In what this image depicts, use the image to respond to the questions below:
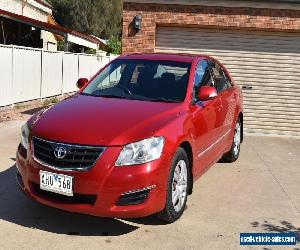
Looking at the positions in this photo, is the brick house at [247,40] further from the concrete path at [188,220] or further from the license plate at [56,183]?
the license plate at [56,183]

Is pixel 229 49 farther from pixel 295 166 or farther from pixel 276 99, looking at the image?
pixel 295 166

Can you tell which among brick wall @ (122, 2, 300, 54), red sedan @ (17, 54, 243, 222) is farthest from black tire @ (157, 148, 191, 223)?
brick wall @ (122, 2, 300, 54)

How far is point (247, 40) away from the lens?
11.2 metres

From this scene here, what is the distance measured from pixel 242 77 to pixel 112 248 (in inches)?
313

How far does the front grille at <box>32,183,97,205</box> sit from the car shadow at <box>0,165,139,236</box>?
35 centimetres

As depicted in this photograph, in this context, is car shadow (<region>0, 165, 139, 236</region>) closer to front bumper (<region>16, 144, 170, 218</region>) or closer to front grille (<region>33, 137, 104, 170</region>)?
front bumper (<region>16, 144, 170, 218</region>)

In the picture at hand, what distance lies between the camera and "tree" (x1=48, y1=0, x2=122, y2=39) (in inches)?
2104

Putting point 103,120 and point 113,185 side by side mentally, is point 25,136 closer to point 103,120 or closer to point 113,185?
point 103,120

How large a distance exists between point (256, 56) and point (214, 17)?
1.39m

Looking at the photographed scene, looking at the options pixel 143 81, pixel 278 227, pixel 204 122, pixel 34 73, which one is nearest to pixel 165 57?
pixel 143 81

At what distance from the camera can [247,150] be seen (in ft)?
30.5

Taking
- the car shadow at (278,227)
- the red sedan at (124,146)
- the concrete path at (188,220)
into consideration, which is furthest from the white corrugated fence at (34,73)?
the car shadow at (278,227)

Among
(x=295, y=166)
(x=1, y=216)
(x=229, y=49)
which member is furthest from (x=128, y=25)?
(x=1, y=216)

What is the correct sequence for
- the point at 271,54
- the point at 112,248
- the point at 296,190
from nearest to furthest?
the point at 112,248
the point at 296,190
the point at 271,54
